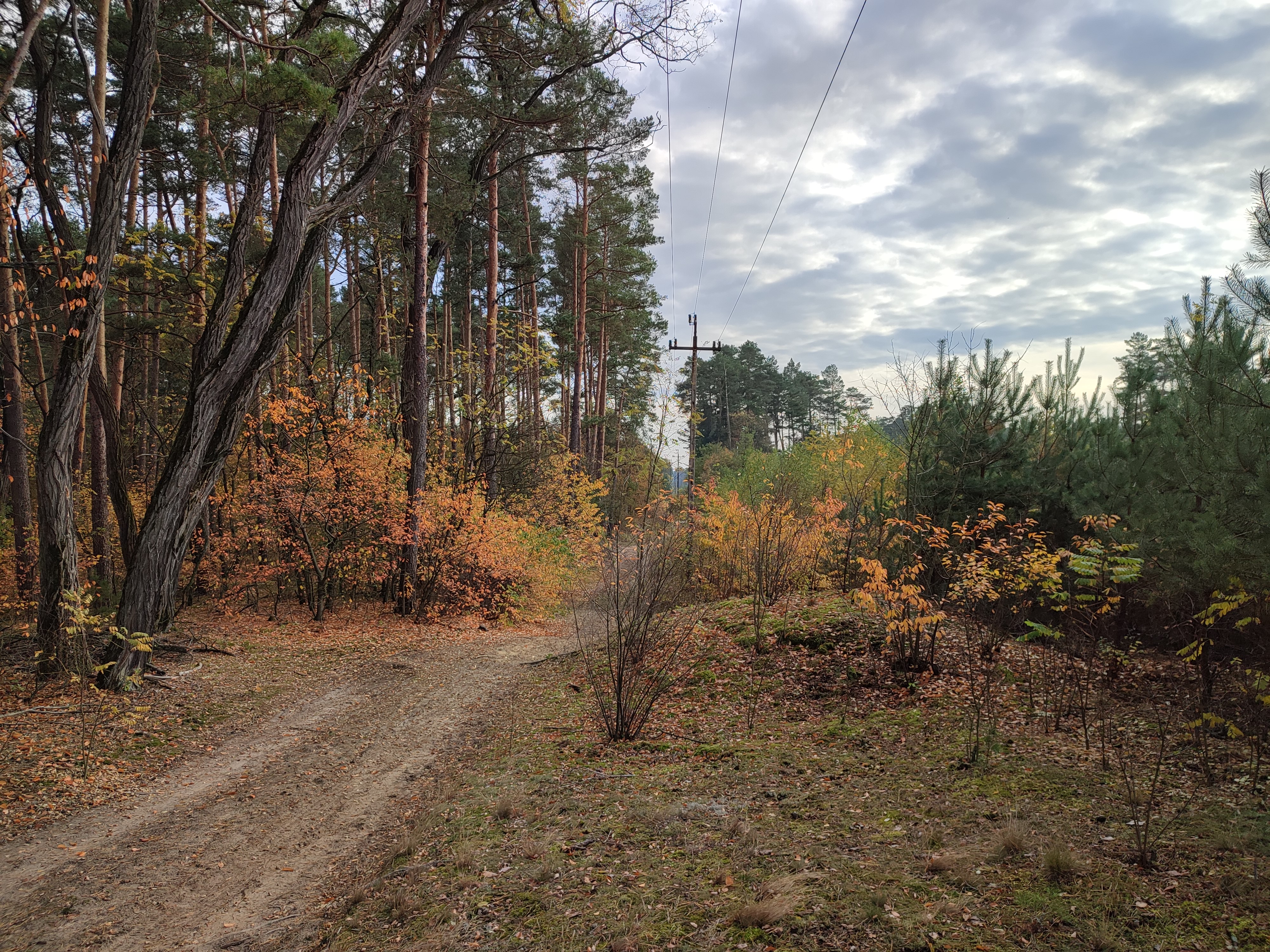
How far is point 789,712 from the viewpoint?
682 centimetres

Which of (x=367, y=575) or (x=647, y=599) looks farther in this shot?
(x=367, y=575)

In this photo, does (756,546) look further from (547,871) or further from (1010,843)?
(547,871)

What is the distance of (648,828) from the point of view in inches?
162

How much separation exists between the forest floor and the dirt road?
21 mm

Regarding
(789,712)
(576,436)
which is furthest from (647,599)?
(576,436)

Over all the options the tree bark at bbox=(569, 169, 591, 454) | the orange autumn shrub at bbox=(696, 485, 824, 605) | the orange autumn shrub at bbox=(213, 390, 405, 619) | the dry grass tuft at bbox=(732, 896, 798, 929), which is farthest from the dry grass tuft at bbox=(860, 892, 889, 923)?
the tree bark at bbox=(569, 169, 591, 454)

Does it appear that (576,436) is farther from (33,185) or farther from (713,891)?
(713,891)

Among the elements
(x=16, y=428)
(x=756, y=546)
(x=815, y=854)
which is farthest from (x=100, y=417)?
(x=815, y=854)

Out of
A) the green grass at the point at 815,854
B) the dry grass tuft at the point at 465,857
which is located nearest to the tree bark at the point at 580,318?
the green grass at the point at 815,854

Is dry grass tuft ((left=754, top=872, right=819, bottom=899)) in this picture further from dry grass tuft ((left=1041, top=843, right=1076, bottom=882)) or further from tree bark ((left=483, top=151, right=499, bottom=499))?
tree bark ((left=483, top=151, right=499, bottom=499))

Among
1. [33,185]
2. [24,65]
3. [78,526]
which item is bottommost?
[78,526]

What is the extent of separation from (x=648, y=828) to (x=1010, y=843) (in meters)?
2.02

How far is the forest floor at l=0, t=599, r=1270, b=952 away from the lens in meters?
2.93

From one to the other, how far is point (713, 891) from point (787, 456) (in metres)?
21.7
